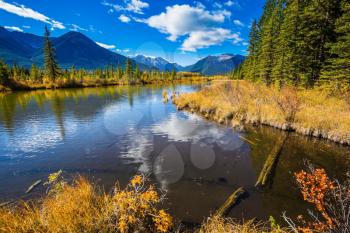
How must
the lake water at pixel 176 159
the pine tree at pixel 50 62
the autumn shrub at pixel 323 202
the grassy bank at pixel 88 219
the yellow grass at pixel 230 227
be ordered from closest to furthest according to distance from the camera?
the autumn shrub at pixel 323 202 → the grassy bank at pixel 88 219 → the yellow grass at pixel 230 227 → the lake water at pixel 176 159 → the pine tree at pixel 50 62

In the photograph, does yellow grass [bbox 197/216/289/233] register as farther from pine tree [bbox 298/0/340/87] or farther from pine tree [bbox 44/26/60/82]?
pine tree [bbox 44/26/60/82]

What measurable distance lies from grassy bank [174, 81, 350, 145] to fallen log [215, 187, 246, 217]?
453 inches

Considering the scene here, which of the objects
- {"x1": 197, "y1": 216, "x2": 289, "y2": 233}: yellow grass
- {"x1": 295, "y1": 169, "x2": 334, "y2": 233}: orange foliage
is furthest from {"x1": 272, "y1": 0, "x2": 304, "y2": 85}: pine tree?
{"x1": 197, "y1": 216, "x2": 289, "y2": 233}: yellow grass

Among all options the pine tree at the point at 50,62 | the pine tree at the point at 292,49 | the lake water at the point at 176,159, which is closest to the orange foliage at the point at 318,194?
the lake water at the point at 176,159

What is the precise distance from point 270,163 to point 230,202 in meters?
5.40

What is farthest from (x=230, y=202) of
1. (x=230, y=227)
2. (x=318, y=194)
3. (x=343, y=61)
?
(x=343, y=61)

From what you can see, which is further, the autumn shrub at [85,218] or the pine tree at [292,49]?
the pine tree at [292,49]

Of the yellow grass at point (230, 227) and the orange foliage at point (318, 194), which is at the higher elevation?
the orange foliage at point (318, 194)

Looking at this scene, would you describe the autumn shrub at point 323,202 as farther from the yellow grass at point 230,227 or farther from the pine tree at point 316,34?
the pine tree at point 316,34

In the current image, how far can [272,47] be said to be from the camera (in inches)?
1652

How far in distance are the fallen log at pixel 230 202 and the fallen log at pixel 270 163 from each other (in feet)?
4.21

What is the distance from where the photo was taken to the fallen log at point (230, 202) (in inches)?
313

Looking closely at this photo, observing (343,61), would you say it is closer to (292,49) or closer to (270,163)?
(292,49)

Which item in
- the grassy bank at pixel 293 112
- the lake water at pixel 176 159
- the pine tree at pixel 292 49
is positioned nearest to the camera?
the lake water at pixel 176 159
